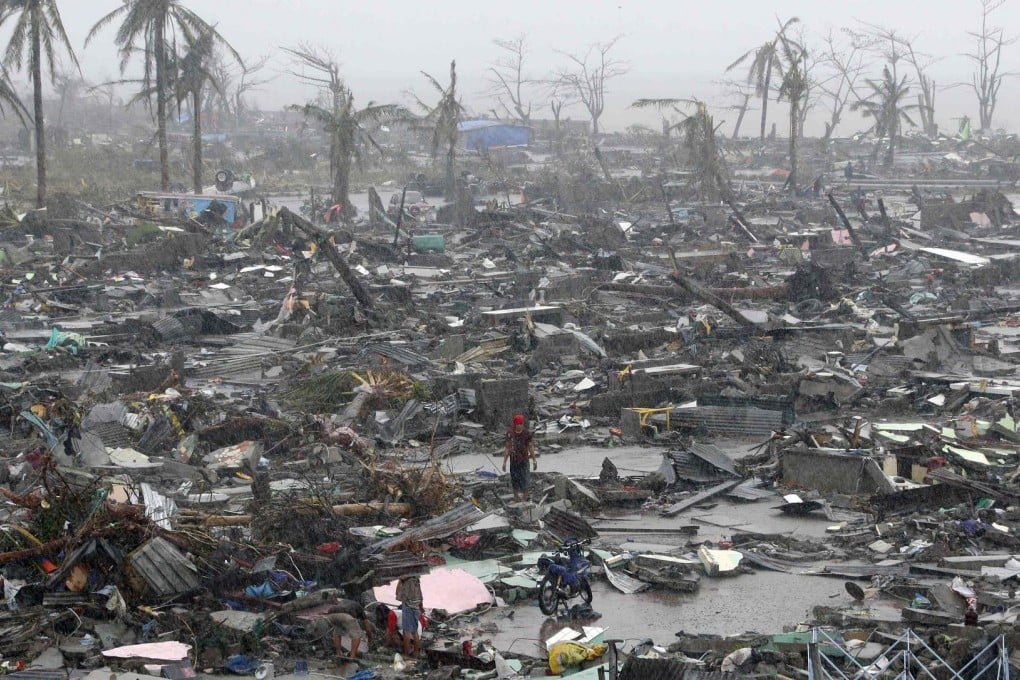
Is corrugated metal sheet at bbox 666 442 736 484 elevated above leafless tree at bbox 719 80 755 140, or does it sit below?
below

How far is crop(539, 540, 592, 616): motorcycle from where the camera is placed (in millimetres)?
8078

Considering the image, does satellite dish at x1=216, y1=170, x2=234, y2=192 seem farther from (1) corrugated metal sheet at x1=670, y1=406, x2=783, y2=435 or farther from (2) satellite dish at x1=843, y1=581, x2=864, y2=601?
(2) satellite dish at x1=843, y1=581, x2=864, y2=601

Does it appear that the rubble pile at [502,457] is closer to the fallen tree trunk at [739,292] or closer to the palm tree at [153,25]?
the fallen tree trunk at [739,292]

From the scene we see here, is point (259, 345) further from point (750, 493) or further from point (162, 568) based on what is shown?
point (162, 568)

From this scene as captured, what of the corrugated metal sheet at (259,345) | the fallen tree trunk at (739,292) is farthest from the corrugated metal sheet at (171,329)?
the fallen tree trunk at (739,292)

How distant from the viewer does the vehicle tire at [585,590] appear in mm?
8188

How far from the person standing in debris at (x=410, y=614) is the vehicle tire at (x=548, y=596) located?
850 millimetres

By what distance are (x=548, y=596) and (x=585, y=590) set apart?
291mm

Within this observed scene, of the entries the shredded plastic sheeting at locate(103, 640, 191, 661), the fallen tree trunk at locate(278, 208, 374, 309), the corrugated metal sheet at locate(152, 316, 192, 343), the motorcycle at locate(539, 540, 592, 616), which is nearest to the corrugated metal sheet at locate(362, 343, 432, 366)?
the fallen tree trunk at locate(278, 208, 374, 309)

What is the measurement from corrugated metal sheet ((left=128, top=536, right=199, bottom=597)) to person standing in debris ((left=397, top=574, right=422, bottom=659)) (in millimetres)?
1434

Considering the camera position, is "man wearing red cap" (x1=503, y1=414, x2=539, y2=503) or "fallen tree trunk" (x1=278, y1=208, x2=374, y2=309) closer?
"man wearing red cap" (x1=503, y1=414, x2=539, y2=503)

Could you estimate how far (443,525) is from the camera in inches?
372

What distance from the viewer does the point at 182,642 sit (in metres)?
7.41

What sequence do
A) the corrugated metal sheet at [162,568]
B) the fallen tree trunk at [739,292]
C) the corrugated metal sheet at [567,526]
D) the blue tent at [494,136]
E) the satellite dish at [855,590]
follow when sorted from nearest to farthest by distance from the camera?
the corrugated metal sheet at [162,568]
the satellite dish at [855,590]
the corrugated metal sheet at [567,526]
the fallen tree trunk at [739,292]
the blue tent at [494,136]
